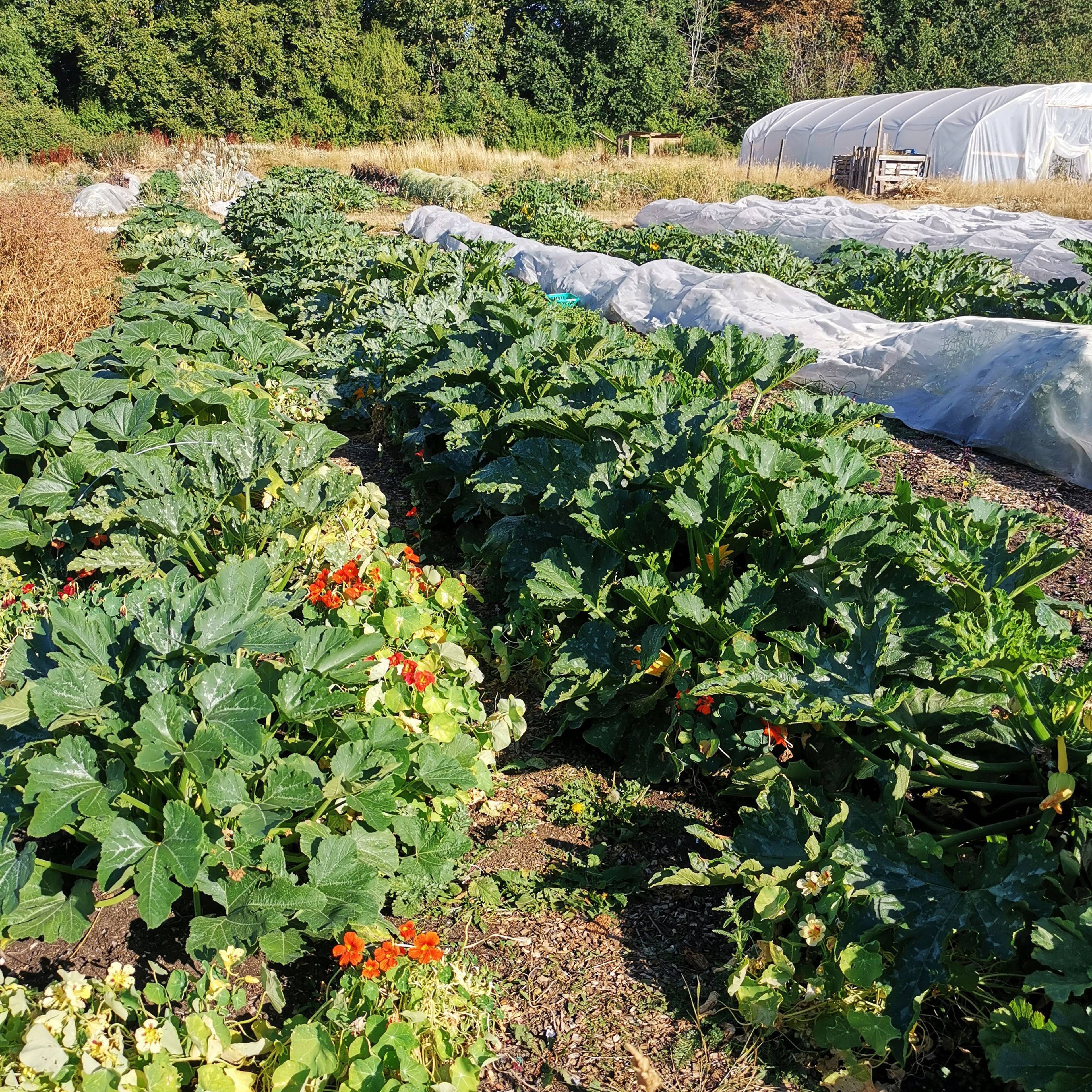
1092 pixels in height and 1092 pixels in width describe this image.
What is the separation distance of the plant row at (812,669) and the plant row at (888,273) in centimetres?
458

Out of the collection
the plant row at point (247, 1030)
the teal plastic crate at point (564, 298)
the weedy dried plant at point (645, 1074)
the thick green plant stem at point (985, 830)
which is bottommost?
the weedy dried plant at point (645, 1074)

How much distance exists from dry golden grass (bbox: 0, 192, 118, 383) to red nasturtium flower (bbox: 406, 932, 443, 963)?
4.78m

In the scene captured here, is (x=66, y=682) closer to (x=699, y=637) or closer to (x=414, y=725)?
(x=414, y=725)

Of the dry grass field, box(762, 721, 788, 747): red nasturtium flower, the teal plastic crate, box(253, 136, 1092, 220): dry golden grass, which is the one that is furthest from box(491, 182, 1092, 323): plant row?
box(253, 136, 1092, 220): dry golden grass

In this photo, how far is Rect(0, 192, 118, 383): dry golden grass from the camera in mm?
6133

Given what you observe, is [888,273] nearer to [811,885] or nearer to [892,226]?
[892,226]

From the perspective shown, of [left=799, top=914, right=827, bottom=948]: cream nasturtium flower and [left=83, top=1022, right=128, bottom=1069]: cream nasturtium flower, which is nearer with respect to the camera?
[left=83, top=1022, right=128, bottom=1069]: cream nasturtium flower

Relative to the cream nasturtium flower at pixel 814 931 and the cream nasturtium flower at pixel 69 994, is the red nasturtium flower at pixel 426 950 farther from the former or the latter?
the cream nasturtium flower at pixel 814 931

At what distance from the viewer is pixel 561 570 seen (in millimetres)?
2959

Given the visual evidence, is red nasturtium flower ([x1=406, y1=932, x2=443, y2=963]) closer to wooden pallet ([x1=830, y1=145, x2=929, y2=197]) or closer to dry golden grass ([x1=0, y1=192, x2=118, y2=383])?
dry golden grass ([x1=0, y1=192, x2=118, y2=383])

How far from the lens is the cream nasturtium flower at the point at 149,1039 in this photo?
1.68 meters

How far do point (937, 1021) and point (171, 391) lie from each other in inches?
140

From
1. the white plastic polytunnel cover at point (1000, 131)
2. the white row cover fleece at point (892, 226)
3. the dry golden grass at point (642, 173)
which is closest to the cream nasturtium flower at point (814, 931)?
the white row cover fleece at point (892, 226)

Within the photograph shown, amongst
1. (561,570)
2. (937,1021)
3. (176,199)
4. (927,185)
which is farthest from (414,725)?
(927,185)
